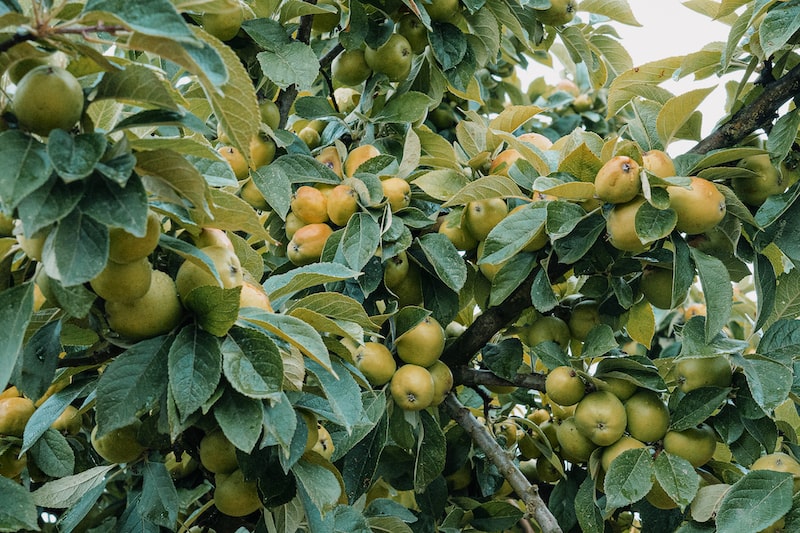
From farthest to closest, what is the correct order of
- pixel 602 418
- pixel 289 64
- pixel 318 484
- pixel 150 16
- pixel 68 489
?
1. pixel 289 64
2. pixel 602 418
3. pixel 68 489
4. pixel 318 484
5. pixel 150 16

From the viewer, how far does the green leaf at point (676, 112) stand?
1.58 meters

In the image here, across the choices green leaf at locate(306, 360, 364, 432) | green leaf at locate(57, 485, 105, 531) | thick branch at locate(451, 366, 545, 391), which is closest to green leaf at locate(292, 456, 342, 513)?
green leaf at locate(306, 360, 364, 432)

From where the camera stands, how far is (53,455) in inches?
63.5

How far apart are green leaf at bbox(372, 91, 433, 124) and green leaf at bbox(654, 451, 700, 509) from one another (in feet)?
3.09

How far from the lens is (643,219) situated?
57.3 inches

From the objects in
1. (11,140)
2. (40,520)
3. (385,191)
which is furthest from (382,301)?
(11,140)

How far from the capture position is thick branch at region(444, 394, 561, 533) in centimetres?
171

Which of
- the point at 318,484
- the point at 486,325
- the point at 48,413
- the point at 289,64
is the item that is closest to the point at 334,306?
the point at 318,484

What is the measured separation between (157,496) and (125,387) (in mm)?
385

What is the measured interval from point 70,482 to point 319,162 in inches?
33.2

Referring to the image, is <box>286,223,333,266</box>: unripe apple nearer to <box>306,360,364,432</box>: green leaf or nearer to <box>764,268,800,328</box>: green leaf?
<box>306,360,364,432</box>: green leaf

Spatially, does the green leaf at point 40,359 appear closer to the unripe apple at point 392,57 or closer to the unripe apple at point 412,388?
the unripe apple at point 412,388

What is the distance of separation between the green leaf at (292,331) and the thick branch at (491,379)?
823 millimetres

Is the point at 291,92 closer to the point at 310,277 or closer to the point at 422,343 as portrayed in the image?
the point at 422,343
